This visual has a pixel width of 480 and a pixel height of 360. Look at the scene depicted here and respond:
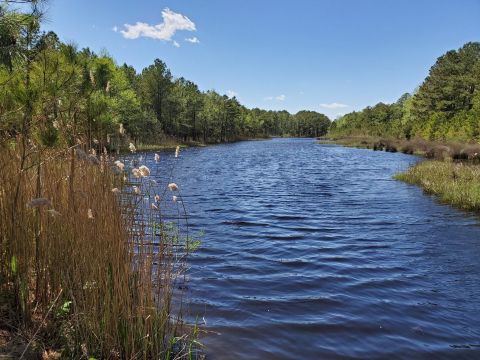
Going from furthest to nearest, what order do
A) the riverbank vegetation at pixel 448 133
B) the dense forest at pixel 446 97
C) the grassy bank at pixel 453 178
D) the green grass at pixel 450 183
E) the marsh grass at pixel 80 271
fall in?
the dense forest at pixel 446 97 → the riverbank vegetation at pixel 448 133 → the grassy bank at pixel 453 178 → the green grass at pixel 450 183 → the marsh grass at pixel 80 271

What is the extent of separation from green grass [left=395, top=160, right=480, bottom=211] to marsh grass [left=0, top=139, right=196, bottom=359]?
14194 mm

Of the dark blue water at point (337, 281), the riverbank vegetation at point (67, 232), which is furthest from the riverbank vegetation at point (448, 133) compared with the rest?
the riverbank vegetation at point (67, 232)

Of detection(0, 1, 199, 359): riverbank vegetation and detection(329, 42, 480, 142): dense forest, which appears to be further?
detection(329, 42, 480, 142): dense forest

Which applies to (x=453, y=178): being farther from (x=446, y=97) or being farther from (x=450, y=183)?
(x=446, y=97)

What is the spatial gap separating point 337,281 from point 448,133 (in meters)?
43.8

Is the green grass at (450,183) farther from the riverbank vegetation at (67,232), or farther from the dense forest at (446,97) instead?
the dense forest at (446,97)

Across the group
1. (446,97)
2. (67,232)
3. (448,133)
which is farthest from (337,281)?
(446,97)

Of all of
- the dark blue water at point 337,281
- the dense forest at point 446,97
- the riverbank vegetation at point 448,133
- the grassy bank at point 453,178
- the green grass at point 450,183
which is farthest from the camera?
the dense forest at point 446,97

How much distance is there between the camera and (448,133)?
150ft

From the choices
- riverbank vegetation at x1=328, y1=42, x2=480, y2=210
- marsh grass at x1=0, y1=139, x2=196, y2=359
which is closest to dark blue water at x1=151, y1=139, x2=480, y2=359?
marsh grass at x1=0, y1=139, x2=196, y2=359

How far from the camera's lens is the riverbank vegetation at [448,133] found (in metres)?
18.8

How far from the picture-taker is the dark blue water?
18.0 ft

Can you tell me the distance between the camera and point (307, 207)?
54.0 ft

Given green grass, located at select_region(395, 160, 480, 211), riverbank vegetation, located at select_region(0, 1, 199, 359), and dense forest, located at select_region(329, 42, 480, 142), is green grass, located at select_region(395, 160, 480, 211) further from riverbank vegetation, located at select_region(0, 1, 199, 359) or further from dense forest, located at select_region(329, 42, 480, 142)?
dense forest, located at select_region(329, 42, 480, 142)
